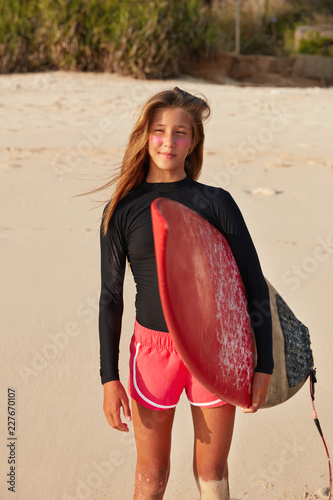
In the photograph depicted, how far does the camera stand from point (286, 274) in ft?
11.3

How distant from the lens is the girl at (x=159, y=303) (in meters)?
1.53

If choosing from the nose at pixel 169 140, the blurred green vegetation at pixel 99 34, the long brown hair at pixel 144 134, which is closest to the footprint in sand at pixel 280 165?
the long brown hair at pixel 144 134

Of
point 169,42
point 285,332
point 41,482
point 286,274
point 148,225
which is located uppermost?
point 169,42

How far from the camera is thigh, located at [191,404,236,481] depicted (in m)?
1.53

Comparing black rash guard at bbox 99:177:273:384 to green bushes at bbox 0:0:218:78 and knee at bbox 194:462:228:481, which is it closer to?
knee at bbox 194:462:228:481

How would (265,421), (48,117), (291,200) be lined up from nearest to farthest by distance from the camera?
(265,421)
(291,200)
(48,117)

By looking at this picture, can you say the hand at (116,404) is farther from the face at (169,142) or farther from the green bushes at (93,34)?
the green bushes at (93,34)

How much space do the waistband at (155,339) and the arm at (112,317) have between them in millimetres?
89

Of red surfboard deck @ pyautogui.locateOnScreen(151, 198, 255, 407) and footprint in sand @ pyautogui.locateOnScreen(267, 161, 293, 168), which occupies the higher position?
red surfboard deck @ pyautogui.locateOnScreen(151, 198, 255, 407)

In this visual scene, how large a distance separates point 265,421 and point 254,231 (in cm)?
186

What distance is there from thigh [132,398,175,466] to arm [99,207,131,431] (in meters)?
0.04

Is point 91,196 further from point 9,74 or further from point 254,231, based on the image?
point 9,74

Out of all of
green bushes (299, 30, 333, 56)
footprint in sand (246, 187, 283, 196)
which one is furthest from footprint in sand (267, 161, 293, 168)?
green bushes (299, 30, 333, 56)

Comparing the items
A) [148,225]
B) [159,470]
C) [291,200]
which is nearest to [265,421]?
[159,470]
